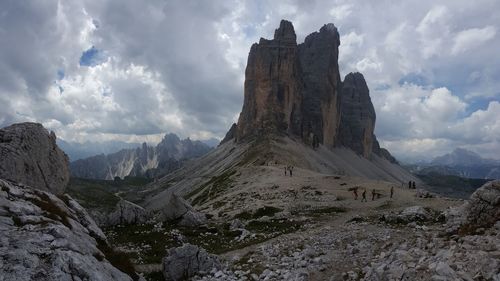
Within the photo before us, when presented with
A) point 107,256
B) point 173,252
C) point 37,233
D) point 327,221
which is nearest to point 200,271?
point 173,252

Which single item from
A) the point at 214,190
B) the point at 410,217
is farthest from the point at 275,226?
the point at 214,190

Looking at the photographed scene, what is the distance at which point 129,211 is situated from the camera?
43.6 meters

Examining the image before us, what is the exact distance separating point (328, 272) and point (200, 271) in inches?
288

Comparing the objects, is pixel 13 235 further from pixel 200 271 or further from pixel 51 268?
pixel 200 271

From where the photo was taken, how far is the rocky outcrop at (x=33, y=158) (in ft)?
89.6

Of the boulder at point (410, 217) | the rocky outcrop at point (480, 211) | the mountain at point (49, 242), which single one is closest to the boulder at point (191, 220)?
the boulder at point (410, 217)

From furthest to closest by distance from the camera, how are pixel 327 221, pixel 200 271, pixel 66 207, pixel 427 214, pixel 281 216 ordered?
pixel 281 216, pixel 327 221, pixel 427 214, pixel 200 271, pixel 66 207

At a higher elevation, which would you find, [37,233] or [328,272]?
[37,233]

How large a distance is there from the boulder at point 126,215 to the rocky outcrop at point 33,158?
33.8 feet

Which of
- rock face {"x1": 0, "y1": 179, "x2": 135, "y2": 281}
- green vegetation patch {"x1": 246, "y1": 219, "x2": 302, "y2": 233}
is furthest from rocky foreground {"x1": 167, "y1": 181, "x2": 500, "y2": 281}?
rock face {"x1": 0, "y1": 179, "x2": 135, "y2": 281}

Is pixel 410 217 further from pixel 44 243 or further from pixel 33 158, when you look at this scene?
pixel 33 158

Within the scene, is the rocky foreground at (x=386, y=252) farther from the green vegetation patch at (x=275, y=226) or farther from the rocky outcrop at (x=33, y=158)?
the rocky outcrop at (x=33, y=158)

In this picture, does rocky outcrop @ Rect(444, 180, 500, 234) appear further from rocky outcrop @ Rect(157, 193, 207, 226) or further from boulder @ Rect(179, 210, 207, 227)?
rocky outcrop @ Rect(157, 193, 207, 226)

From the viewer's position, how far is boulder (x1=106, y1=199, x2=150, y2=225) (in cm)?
4266
